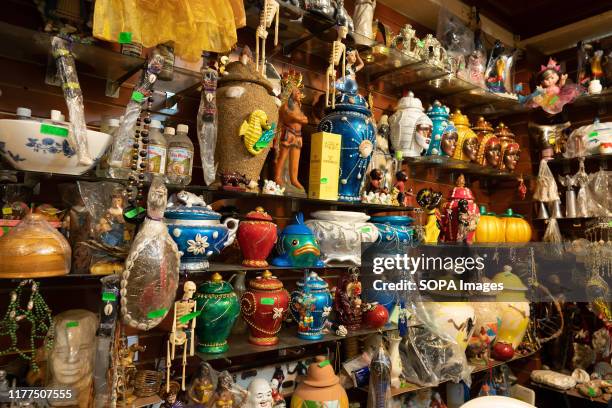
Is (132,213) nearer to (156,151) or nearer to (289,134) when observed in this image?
(156,151)

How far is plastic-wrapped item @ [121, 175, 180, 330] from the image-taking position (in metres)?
1.20

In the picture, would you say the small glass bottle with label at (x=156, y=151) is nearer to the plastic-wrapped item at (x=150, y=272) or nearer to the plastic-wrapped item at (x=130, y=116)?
the plastic-wrapped item at (x=130, y=116)

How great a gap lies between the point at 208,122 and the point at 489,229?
2006 mm

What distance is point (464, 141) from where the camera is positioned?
2668 mm

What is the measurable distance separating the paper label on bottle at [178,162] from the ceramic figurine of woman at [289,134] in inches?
17.6

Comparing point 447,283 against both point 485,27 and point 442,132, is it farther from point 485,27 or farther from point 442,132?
point 485,27

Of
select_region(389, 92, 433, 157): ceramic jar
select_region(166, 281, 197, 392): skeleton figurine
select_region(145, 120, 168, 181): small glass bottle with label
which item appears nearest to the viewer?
select_region(166, 281, 197, 392): skeleton figurine

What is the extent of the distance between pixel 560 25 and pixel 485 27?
0.54 metres

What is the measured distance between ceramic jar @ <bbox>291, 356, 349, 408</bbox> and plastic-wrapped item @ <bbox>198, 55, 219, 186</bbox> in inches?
35.2

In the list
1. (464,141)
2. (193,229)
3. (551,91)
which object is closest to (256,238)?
(193,229)

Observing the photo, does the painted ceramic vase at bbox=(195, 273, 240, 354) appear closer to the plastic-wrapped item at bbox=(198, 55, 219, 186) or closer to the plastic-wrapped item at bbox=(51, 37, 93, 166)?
the plastic-wrapped item at bbox=(198, 55, 219, 186)

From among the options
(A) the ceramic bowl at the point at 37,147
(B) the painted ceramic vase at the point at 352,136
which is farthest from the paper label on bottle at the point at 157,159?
(B) the painted ceramic vase at the point at 352,136

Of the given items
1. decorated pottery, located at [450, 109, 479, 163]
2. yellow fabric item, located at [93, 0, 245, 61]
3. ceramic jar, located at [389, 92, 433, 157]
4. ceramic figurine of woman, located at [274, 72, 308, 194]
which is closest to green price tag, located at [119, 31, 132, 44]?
yellow fabric item, located at [93, 0, 245, 61]

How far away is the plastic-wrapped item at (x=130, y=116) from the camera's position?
1368 millimetres
